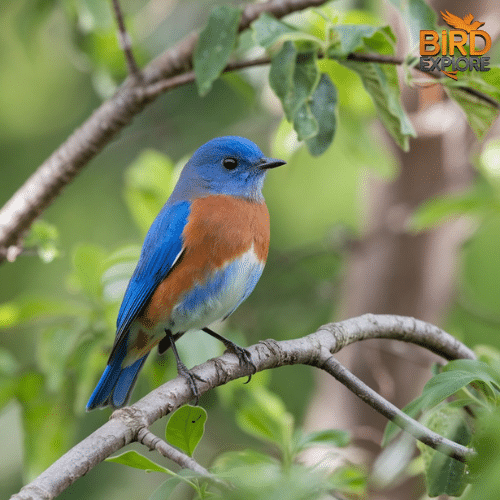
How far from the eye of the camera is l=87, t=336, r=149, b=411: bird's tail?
315 centimetres

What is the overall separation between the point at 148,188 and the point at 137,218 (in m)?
0.17

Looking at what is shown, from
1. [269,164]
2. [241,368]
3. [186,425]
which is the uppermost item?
[269,164]

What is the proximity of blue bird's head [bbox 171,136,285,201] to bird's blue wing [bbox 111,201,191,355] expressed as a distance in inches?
9.6

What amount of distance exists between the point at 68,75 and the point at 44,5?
12.6 ft

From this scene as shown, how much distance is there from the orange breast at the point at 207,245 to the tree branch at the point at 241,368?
568 mm

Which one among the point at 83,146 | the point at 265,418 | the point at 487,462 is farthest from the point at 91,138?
the point at 487,462

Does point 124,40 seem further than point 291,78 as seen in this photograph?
Yes

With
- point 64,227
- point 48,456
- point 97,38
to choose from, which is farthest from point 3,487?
point 97,38

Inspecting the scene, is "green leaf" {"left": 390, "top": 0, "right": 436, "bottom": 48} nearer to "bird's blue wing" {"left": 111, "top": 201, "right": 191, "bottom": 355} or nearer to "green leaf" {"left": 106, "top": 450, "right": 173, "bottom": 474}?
"bird's blue wing" {"left": 111, "top": 201, "right": 191, "bottom": 355}

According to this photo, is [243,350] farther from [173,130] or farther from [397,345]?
[173,130]

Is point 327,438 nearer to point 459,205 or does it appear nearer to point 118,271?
point 118,271

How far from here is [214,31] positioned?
2.66 meters

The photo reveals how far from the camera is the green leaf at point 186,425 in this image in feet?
5.75

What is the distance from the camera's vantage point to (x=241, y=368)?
2.32m
